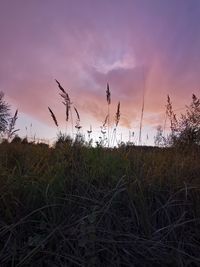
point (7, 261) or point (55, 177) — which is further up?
point (55, 177)

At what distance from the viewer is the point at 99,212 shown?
3027mm

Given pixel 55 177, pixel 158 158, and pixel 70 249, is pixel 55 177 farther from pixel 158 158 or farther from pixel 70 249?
pixel 158 158

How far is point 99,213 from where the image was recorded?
307 cm

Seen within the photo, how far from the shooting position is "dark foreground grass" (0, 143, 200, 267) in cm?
279

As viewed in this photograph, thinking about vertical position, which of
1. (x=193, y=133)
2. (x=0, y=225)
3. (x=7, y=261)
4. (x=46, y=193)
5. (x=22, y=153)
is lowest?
(x=7, y=261)

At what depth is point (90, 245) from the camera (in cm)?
276

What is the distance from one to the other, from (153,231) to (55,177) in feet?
2.82

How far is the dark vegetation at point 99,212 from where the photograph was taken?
2791mm

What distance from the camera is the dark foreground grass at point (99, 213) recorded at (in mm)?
2789

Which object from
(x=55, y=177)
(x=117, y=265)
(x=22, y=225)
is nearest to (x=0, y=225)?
(x=22, y=225)

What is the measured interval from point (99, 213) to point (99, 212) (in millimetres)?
47

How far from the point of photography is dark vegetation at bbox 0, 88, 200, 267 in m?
2.79

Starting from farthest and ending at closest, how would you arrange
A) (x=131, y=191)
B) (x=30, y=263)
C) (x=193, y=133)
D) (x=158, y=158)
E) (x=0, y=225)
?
(x=193, y=133) < (x=158, y=158) < (x=131, y=191) < (x=0, y=225) < (x=30, y=263)

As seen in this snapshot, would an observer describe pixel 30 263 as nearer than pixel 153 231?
Yes
